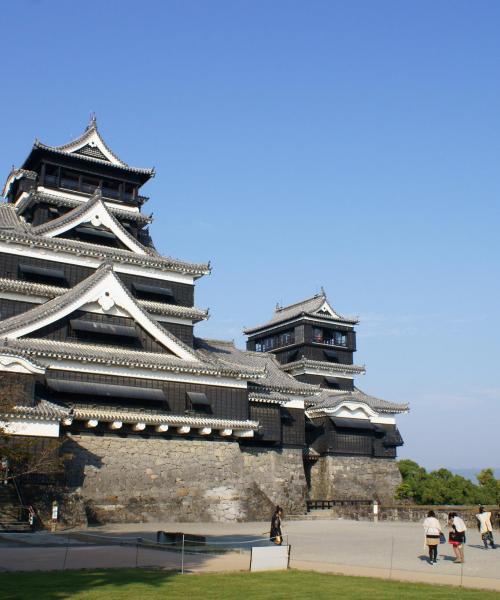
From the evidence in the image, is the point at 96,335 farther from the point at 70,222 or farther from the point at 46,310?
the point at 70,222

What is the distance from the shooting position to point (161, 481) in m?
34.0

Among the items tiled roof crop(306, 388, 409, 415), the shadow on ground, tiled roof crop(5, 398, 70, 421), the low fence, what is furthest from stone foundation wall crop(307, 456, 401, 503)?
the shadow on ground

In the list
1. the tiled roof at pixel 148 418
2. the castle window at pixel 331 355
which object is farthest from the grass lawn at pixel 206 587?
the castle window at pixel 331 355

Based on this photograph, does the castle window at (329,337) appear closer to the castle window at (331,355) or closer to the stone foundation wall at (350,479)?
the castle window at (331,355)

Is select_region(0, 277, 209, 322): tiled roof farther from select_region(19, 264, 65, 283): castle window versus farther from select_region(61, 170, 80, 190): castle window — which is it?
select_region(61, 170, 80, 190): castle window

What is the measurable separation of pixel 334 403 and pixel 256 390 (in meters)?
10.4

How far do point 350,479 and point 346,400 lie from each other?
230 inches

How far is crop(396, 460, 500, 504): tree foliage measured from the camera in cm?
5203

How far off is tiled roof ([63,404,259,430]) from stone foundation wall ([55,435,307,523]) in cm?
117

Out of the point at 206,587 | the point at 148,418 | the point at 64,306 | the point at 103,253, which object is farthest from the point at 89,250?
the point at 206,587

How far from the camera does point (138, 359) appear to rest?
3475 centimetres

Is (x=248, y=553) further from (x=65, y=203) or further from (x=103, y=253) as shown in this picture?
(x=65, y=203)

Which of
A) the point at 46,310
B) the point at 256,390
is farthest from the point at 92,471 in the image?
the point at 256,390

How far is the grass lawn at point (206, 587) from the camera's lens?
44.4ft
